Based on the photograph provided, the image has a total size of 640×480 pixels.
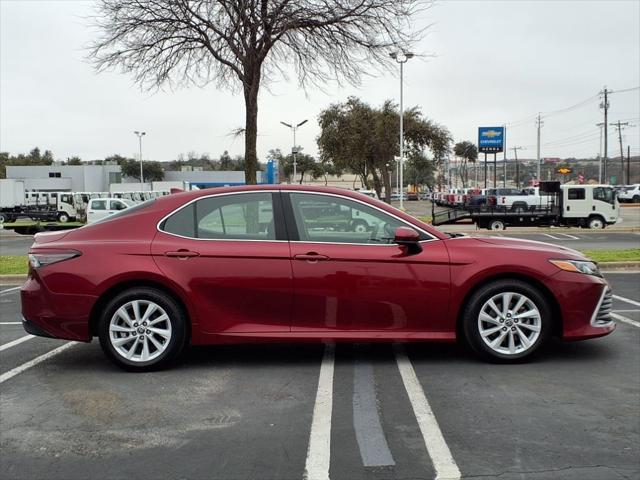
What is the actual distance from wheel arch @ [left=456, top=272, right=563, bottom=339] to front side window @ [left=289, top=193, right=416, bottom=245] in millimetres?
814

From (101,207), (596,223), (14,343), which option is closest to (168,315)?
(14,343)

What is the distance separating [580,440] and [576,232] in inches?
813

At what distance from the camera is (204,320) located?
5.01 m

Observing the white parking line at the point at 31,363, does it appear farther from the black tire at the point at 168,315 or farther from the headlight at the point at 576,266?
the headlight at the point at 576,266

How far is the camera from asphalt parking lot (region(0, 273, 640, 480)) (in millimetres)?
3346

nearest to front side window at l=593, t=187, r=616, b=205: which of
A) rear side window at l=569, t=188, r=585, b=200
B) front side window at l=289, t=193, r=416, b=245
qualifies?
rear side window at l=569, t=188, r=585, b=200

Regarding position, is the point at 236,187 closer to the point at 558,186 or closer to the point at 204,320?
the point at 204,320

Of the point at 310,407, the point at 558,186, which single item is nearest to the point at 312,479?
the point at 310,407

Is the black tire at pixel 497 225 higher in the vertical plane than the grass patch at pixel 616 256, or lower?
higher

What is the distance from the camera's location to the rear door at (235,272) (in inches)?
196

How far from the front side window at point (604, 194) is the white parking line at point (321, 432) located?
2258 cm

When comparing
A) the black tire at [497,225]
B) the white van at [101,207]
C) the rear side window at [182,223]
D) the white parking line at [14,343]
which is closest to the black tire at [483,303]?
the rear side window at [182,223]

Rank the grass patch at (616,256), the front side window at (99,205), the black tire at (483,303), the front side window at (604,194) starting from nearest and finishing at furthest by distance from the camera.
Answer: the black tire at (483,303) < the grass patch at (616,256) < the front side window at (604,194) < the front side window at (99,205)

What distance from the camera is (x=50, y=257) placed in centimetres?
510
